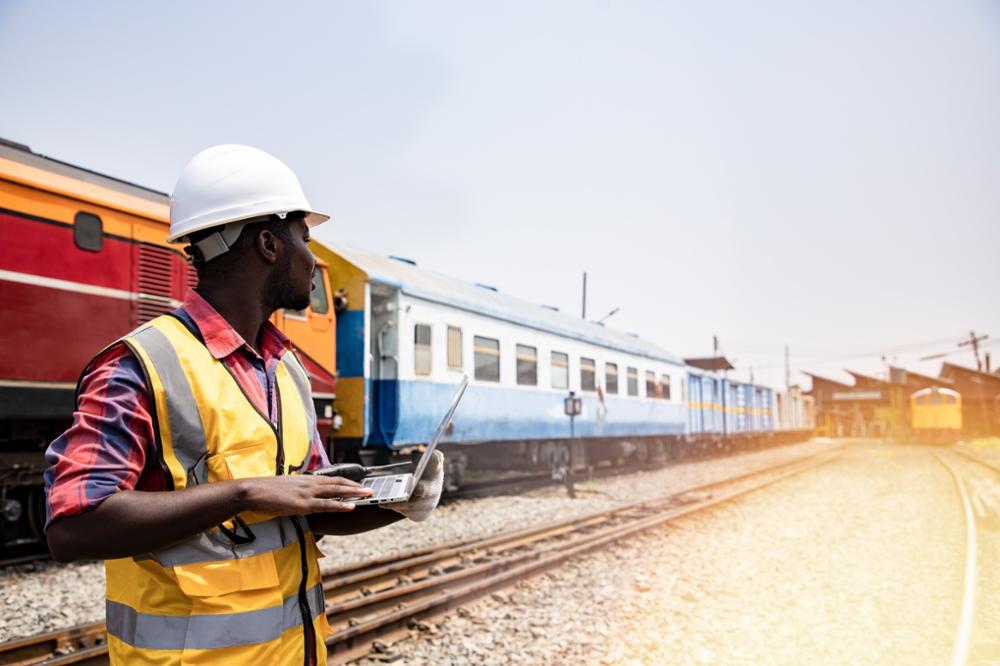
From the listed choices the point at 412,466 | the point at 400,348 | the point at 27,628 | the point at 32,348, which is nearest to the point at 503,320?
the point at 400,348

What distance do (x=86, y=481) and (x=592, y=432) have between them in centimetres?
1528

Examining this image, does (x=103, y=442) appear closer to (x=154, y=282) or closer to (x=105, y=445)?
(x=105, y=445)

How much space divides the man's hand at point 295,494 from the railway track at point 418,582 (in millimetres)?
3602

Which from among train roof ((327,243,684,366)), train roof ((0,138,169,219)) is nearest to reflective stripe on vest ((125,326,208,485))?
train roof ((0,138,169,219))

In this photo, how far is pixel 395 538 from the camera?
8797mm

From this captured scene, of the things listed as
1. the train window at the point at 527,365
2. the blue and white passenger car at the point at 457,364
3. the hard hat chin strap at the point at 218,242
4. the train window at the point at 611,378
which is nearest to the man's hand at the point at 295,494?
the hard hat chin strap at the point at 218,242

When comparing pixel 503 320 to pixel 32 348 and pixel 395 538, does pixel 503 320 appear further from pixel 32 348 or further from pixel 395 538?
pixel 32 348

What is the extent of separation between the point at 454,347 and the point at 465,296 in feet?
3.78

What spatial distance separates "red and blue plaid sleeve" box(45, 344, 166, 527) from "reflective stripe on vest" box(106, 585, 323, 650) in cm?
27

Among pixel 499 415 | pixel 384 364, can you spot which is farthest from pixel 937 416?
pixel 384 364

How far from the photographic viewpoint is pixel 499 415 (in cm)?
1248

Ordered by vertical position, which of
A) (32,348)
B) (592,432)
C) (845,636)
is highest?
(32,348)

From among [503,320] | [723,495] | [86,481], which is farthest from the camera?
[723,495]

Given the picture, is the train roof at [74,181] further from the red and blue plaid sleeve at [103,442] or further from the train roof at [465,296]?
the red and blue plaid sleeve at [103,442]
